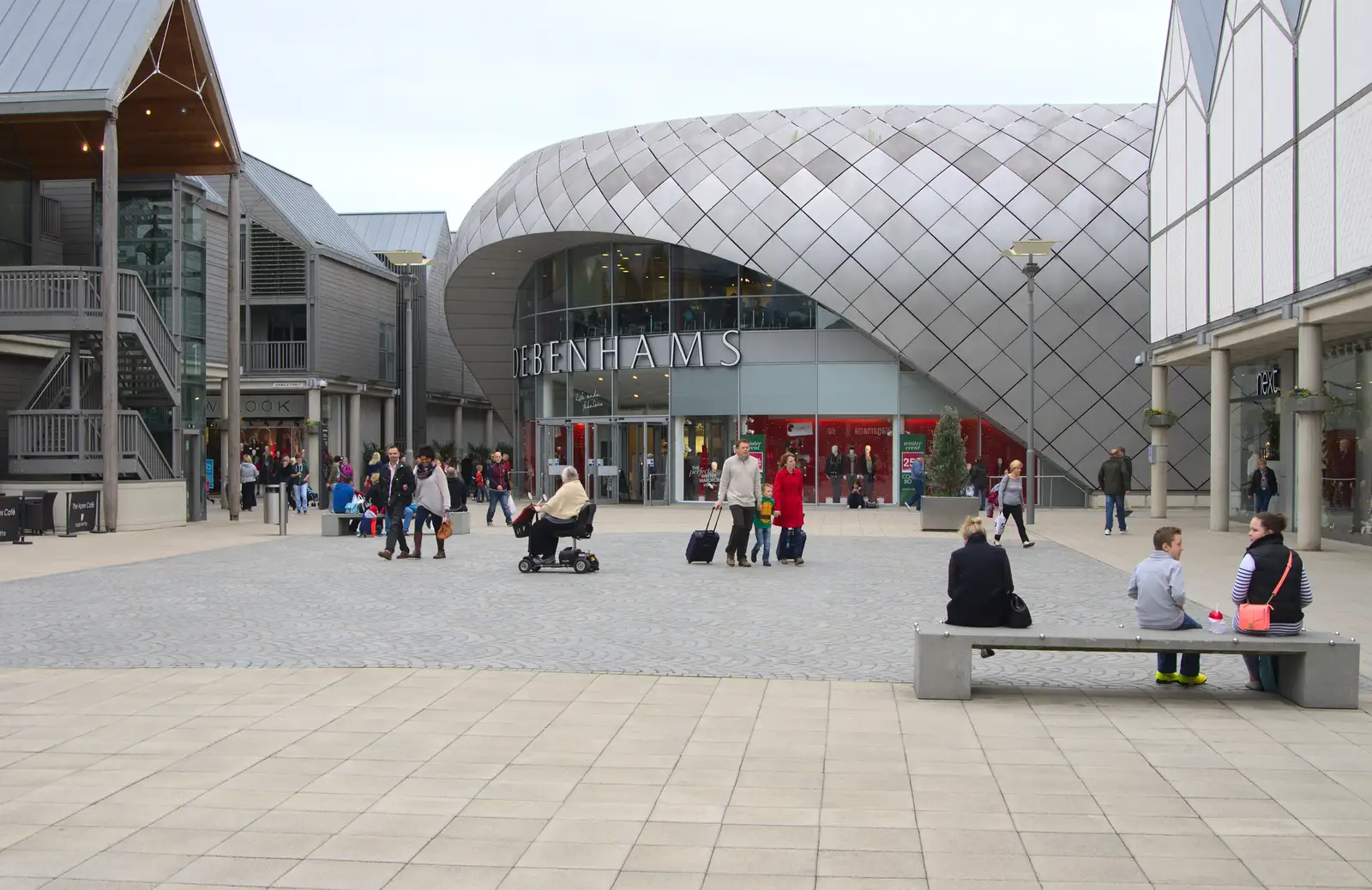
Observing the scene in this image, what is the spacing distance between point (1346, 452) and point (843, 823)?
18.7m

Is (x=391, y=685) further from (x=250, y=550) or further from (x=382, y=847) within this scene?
(x=250, y=550)

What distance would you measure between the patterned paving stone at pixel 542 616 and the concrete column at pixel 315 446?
64.4 ft

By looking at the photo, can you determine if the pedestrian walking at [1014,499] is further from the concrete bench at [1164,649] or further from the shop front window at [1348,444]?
the concrete bench at [1164,649]

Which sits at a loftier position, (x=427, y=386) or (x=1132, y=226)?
(x=1132, y=226)

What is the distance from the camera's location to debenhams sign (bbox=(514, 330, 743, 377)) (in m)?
36.6

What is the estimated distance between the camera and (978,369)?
34.1 m

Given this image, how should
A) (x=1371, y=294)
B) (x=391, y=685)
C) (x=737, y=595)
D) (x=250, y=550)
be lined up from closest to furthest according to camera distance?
1. (x=391, y=685)
2. (x=737, y=595)
3. (x=1371, y=294)
4. (x=250, y=550)

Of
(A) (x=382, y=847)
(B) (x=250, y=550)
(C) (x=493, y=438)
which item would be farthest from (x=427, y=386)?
(A) (x=382, y=847)

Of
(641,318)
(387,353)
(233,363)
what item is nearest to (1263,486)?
(641,318)

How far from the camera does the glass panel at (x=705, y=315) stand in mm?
36438

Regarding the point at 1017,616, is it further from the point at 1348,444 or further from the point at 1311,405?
the point at 1348,444

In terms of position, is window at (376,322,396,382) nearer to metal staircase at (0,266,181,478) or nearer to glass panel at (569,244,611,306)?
glass panel at (569,244,611,306)

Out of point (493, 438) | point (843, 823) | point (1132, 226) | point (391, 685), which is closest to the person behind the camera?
point (843, 823)

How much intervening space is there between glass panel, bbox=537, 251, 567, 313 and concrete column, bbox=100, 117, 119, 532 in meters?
17.7
